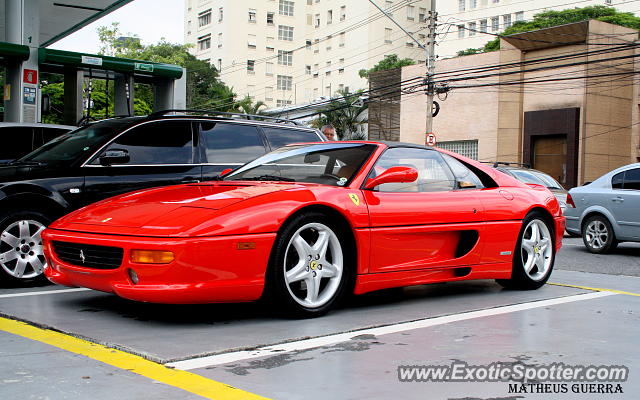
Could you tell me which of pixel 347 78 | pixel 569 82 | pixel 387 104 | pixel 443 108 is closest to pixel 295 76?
pixel 347 78

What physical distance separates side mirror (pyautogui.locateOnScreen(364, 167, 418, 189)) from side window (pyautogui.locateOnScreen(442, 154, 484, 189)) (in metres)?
0.89

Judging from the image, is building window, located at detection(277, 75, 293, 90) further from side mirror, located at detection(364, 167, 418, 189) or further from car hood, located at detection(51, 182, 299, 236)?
side mirror, located at detection(364, 167, 418, 189)

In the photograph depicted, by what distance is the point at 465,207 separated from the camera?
5.69m

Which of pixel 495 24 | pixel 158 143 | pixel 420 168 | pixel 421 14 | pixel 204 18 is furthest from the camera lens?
pixel 204 18

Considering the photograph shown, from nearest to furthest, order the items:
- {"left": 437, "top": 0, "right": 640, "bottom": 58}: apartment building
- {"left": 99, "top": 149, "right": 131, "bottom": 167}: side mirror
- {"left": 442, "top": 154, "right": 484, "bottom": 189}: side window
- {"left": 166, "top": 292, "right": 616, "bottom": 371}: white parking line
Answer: {"left": 166, "top": 292, "right": 616, "bottom": 371}: white parking line → {"left": 442, "top": 154, "right": 484, "bottom": 189}: side window → {"left": 99, "top": 149, "right": 131, "bottom": 167}: side mirror → {"left": 437, "top": 0, "right": 640, "bottom": 58}: apartment building

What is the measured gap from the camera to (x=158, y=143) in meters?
7.00

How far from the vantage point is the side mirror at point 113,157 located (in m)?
6.53

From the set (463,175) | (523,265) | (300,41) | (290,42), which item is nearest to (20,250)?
(463,175)

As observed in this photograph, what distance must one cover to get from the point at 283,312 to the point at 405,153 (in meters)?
1.79

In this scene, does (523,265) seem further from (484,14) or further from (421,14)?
(421,14)

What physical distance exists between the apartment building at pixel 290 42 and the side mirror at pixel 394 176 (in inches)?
2947

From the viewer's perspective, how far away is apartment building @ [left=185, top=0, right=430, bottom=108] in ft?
266

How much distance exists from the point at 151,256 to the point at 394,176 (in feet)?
6.10

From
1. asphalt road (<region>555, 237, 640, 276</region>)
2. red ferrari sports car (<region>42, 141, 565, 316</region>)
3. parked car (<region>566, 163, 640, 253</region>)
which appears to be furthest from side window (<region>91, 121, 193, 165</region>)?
parked car (<region>566, 163, 640, 253</region>)
